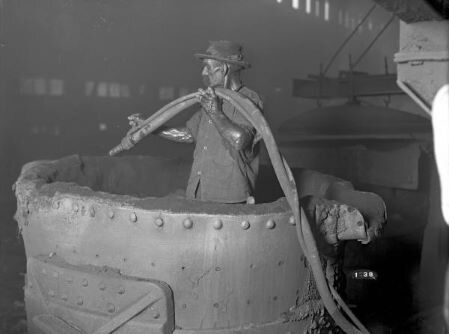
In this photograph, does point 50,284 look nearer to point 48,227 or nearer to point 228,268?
point 48,227

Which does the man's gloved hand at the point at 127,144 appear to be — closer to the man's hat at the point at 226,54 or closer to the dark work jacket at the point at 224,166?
the dark work jacket at the point at 224,166

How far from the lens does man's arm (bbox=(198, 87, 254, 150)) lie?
3.04 m

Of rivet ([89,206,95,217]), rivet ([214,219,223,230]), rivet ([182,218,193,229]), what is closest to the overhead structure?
rivet ([214,219,223,230])

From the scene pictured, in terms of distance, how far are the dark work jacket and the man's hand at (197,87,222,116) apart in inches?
9.7

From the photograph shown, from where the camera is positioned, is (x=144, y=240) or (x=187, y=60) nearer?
(x=144, y=240)

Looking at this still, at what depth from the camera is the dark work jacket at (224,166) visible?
3336 millimetres

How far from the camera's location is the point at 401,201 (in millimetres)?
6660

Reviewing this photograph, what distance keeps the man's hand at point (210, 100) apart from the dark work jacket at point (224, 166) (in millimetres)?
247

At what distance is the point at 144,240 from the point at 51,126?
23.4 feet

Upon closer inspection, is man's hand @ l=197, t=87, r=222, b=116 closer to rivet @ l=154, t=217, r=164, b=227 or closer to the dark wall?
rivet @ l=154, t=217, r=164, b=227

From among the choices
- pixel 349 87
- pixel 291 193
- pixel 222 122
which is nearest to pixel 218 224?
pixel 291 193

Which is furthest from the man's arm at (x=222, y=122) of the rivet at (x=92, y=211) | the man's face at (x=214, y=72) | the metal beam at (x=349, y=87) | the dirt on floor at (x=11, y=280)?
the metal beam at (x=349, y=87)

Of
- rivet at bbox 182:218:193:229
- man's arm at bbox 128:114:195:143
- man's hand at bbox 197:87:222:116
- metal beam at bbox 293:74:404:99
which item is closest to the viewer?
rivet at bbox 182:218:193:229

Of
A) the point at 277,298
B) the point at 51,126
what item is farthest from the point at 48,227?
the point at 51,126
